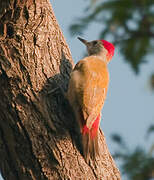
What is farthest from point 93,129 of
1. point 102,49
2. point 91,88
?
point 102,49

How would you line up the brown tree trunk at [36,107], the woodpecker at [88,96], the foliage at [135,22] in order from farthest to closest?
the woodpecker at [88,96] → the brown tree trunk at [36,107] → the foliage at [135,22]

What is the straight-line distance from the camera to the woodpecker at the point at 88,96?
3.73 meters

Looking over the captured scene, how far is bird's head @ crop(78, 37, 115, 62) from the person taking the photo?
18.4 feet

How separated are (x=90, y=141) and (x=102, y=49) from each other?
234 cm

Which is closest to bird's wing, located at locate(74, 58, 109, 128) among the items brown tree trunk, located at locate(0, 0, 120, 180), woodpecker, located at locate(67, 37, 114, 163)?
woodpecker, located at locate(67, 37, 114, 163)

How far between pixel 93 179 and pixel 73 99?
3.38 ft

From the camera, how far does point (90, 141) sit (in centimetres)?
370

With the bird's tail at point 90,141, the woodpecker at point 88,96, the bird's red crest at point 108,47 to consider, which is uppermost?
the bird's red crest at point 108,47

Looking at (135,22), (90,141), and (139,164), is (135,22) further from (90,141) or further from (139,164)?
(90,141)

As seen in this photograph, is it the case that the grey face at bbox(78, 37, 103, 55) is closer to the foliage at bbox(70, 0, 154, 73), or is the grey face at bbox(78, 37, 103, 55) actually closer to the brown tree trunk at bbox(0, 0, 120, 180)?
the brown tree trunk at bbox(0, 0, 120, 180)

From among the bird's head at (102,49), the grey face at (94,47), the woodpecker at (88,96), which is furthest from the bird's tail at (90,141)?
the grey face at (94,47)

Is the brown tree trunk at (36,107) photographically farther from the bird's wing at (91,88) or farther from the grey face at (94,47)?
the grey face at (94,47)

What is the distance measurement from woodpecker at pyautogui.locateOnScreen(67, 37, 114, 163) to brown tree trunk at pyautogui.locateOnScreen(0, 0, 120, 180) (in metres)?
0.10

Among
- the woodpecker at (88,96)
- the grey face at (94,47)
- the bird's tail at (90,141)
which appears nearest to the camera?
the bird's tail at (90,141)
